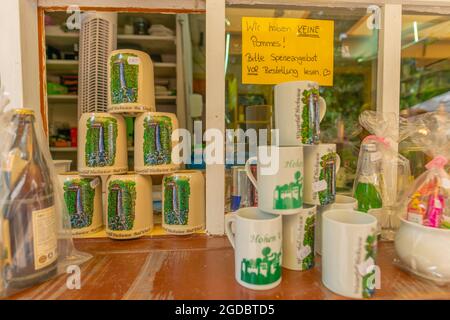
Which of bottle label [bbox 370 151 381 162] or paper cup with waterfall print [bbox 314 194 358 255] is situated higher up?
bottle label [bbox 370 151 381 162]

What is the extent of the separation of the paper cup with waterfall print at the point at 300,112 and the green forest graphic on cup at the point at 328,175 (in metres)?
0.05

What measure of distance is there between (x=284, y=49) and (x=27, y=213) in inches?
30.9

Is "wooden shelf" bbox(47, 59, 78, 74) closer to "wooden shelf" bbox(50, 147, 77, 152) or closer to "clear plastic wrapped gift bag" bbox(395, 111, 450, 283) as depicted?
"wooden shelf" bbox(50, 147, 77, 152)

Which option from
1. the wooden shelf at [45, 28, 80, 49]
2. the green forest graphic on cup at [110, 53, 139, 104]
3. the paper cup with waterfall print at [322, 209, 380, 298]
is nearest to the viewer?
the paper cup with waterfall print at [322, 209, 380, 298]

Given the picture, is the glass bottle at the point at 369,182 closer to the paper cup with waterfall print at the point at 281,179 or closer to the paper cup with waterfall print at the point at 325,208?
the paper cup with waterfall print at the point at 325,208

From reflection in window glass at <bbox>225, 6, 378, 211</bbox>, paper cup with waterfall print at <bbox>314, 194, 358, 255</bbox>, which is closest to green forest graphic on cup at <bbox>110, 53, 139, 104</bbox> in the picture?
reflection in window glass at <bbox>225, 6, 378, 211</bbox>

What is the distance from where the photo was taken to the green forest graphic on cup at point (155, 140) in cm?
75

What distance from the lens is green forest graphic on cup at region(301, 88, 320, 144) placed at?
608mm

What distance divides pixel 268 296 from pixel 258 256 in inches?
2.9

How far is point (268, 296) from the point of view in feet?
1.66

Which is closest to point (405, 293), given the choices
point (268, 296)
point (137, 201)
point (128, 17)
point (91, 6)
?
point (268, 296)

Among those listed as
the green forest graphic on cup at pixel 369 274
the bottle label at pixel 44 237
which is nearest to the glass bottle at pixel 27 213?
the bottle label at pixel 44 237

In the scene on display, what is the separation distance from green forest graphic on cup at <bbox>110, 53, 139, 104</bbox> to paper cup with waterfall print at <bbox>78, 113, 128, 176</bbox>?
66 mm
